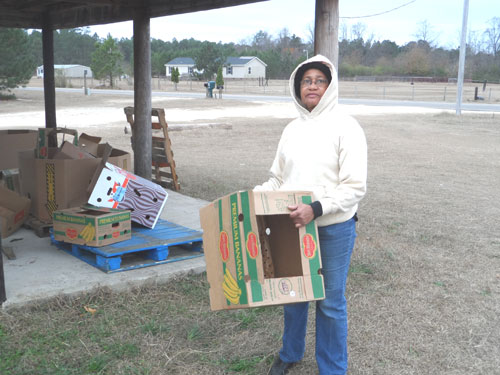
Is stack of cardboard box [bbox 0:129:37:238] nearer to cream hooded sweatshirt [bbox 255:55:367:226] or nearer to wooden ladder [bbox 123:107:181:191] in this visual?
wooden ladder [bbox 123:107:181:191]

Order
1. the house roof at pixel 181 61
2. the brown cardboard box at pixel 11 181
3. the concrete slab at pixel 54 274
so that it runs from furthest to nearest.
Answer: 1. the house roof at pixel 181 61
2. the brown cardboard box at pixel 11 181
3. the concrete slab at pixel 54 274

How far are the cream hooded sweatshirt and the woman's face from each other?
48 millimetres

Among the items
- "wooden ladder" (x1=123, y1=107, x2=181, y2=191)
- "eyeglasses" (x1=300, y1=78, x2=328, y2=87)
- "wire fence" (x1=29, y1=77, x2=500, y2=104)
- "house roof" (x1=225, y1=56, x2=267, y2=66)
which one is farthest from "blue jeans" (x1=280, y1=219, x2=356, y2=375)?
"house roof" (x1=225, y1=56, x2=267, y2=66)

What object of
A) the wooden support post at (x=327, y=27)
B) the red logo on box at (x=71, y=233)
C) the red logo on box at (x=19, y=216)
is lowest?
the red logo on box at (x=19, y=216)

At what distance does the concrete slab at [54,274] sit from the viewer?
4207 millimetres

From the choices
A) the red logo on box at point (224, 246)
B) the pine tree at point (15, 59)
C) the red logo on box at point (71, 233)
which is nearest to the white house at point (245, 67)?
the pine tree at point (15, 59)

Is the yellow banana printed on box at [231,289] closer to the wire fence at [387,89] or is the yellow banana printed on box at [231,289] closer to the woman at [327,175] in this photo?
the woman at [327,175]

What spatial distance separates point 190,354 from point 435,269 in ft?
9.33

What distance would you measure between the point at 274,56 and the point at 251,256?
71.9m

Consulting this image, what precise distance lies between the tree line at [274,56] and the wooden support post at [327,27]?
97.7ft

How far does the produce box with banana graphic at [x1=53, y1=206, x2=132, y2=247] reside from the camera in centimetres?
473

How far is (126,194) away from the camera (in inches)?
210

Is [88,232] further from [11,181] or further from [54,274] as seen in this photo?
[11,181]

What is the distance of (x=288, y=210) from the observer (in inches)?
111
